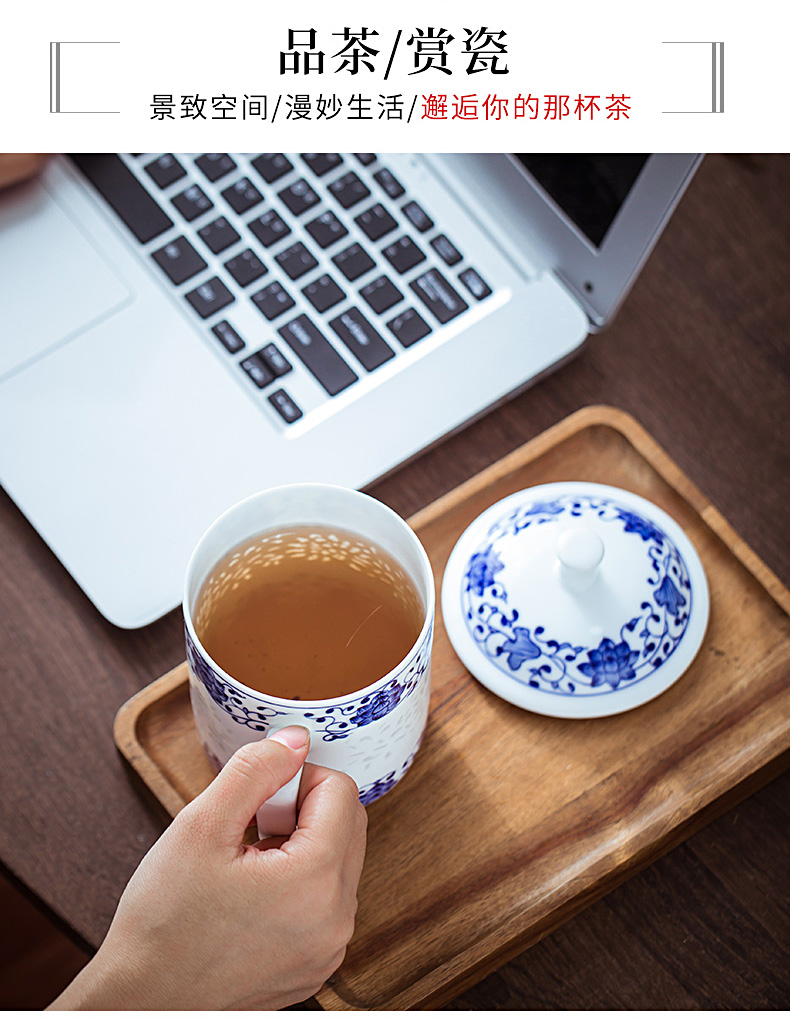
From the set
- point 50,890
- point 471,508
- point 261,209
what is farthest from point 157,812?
point 261,209

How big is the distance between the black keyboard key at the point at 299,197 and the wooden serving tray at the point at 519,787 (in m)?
0.23

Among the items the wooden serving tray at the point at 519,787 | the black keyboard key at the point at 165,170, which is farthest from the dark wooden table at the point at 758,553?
the black keyboard key at the point at 165,170

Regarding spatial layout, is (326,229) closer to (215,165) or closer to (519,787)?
(215,165)

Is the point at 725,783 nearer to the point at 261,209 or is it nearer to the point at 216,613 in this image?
the point at 216,613

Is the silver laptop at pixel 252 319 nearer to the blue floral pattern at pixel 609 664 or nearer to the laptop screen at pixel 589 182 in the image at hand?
the laptop screen at pixel 589 182

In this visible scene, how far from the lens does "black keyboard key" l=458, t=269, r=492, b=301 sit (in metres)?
0.65

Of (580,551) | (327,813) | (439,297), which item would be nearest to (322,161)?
(439,297)

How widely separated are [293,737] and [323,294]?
0.33 meters

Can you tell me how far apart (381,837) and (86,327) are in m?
0.37

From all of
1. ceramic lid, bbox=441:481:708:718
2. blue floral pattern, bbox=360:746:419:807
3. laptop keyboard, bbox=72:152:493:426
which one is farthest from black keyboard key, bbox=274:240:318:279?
blue floral pattern, bbox=360:746:419:807

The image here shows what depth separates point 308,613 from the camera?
1.58ft

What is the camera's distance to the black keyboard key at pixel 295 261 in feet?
2.15

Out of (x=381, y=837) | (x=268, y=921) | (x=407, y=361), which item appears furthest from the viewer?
(x=407, y=361)

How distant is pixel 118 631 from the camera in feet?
1.95
